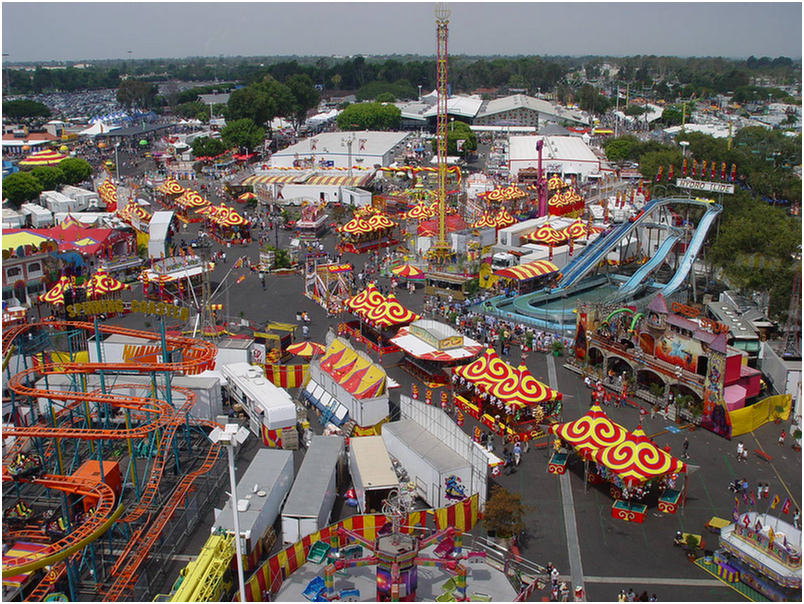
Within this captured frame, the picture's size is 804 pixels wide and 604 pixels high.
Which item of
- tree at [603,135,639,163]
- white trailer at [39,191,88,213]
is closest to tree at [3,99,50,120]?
white trailer at [39,191,88,213]

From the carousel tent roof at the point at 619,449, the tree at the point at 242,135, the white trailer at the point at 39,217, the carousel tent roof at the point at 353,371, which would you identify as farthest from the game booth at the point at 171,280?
the tree at the point at 242,135

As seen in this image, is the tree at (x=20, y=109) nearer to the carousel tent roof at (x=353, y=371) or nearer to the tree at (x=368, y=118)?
the tree at (x=368, y=118)

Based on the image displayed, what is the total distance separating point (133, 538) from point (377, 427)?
8.11 metres

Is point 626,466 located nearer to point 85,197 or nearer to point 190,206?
point 190,206

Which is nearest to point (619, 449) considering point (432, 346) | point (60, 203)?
point (432, 346)

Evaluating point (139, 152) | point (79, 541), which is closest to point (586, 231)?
point (79, 541)

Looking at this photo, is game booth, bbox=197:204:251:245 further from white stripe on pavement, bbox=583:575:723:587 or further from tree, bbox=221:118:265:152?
white stripe on pavement, bbox=583:575:723:587

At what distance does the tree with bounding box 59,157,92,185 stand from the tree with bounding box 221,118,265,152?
1899 cm

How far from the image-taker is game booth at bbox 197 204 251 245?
47.8m

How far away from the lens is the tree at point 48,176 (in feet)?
201

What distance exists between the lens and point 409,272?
37094 millimetres

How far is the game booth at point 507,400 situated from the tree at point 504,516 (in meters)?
5.14

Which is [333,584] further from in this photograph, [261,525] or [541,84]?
[541,84]

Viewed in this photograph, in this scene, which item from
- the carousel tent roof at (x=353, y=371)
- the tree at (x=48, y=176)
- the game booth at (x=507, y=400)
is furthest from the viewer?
the tree at (x=48, y=176)
